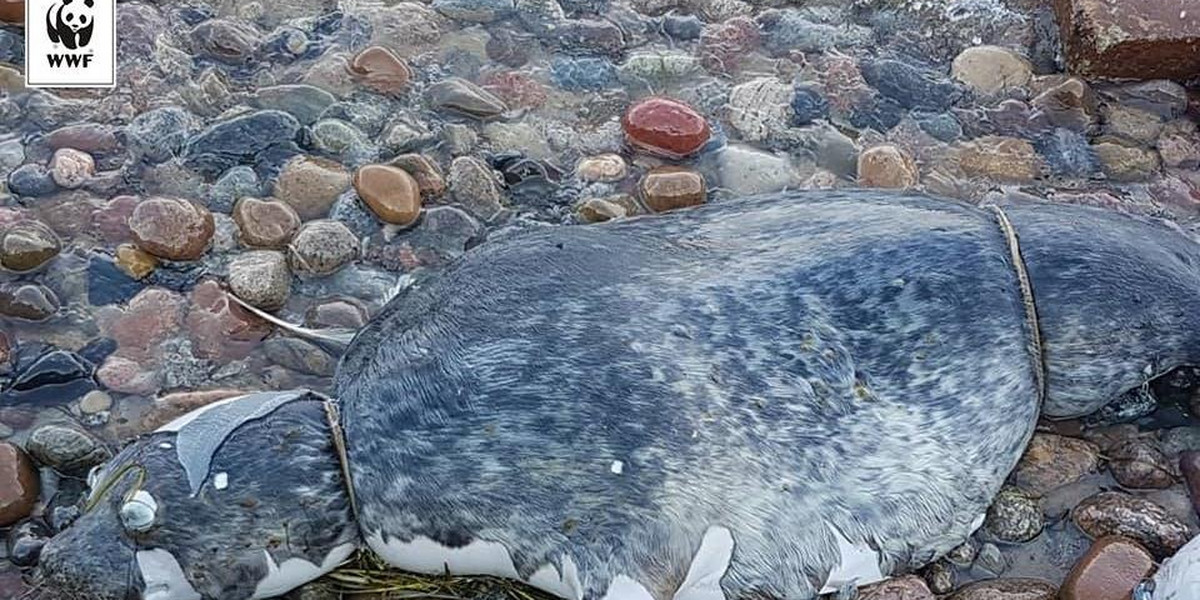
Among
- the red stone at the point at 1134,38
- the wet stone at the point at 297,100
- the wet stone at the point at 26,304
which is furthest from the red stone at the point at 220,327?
the red stone at the point at 1134,38

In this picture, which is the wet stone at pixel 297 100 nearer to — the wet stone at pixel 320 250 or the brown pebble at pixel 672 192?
the wet stone at pixel 320 250

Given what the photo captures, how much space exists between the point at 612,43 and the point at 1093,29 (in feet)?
5.85

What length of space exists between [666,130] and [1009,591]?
2.04 metres

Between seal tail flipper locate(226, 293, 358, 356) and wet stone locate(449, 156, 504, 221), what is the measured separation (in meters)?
0.68

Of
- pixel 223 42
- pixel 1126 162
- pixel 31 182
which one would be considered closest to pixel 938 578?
pixel 1126 162

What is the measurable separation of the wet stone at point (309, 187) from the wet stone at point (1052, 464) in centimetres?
232

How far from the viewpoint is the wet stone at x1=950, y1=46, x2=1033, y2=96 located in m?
5.14

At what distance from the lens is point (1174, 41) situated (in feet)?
16.4

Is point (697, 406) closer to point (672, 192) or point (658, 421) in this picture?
point (658, 421)

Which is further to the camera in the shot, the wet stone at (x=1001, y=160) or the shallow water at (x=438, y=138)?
the wet stone at (x=1001, y=160)

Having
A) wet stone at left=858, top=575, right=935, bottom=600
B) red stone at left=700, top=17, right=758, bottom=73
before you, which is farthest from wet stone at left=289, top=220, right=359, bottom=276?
wet stone at left=858, top=575, right=935, bottom=600

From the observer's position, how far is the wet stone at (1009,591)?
3.42 m

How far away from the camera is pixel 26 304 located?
4090mm

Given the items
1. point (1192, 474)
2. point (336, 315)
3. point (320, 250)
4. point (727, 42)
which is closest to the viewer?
point (1192, 474)
